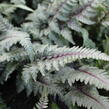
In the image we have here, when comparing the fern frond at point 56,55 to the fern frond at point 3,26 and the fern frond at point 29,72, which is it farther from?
the fern frond at point 3,26

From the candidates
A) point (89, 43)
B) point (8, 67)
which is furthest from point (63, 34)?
point (8, 67)

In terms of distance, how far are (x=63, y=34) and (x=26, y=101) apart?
2.95ft

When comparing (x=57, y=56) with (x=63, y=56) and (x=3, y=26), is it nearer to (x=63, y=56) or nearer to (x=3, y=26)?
(x=63, y=56)

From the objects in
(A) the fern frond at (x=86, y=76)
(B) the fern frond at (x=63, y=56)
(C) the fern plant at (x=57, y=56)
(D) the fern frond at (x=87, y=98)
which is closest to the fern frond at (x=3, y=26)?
(C) the fern plant at (x=57, y=56)

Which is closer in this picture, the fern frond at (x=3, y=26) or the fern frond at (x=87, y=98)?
the fern frond at (x=87, y=98)

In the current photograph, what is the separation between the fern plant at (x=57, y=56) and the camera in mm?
2785

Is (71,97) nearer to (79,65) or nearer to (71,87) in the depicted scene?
(71,87)

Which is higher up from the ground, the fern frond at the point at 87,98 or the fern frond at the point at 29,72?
the fern frond at the point at 29,72

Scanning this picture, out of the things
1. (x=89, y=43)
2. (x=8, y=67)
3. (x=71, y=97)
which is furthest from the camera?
(x=89, y=43)

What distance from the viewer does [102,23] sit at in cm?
361

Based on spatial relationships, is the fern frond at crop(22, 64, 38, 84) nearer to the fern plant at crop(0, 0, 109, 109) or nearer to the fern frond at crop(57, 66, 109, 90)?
the fern plant at crop(0, 0, 109, 109)

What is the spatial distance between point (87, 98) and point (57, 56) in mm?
505

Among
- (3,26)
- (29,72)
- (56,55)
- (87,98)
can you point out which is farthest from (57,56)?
(3,26)

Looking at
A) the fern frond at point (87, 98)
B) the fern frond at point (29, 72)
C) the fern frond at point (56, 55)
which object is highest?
the fern frond at point (56, 55)
